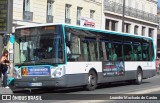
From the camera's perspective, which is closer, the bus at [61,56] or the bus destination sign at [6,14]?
the bus at [61,56]

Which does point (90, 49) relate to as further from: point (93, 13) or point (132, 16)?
point (132, 16)

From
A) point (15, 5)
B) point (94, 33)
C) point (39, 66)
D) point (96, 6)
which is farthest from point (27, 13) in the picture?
point (39, 66)

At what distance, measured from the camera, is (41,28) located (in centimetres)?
1748

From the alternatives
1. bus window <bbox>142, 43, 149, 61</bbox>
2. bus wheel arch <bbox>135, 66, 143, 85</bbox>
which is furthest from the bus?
bus window <bbox>142, 43, 149, 61</bbox>

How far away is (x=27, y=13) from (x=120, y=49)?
14.6 m

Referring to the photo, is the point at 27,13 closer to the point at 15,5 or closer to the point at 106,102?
the point at 15,5

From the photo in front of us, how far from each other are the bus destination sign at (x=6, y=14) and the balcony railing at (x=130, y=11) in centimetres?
2726

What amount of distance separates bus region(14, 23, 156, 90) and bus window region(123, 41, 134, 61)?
64.1 inches

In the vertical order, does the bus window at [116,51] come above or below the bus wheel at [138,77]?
above

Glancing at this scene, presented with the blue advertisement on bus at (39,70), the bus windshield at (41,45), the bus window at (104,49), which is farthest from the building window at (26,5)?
the blue advertisement on bus at (39,70)

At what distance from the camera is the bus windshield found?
17.0 meters

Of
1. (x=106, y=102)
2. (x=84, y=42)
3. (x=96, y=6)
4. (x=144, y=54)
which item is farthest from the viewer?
(x=96, y=6)

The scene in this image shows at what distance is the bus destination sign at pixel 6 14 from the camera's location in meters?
20.2

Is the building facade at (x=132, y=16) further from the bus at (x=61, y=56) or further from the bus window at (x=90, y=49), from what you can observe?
the bus window at (x=90, y=49)
